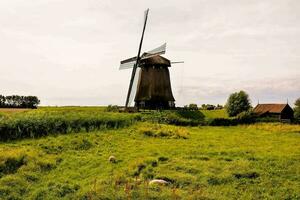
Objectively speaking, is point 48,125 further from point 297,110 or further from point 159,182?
point 297,110

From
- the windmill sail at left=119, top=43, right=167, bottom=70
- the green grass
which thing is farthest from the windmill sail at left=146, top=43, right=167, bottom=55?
the green grass

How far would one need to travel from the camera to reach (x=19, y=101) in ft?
213

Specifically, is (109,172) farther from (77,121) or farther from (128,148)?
(77,121)

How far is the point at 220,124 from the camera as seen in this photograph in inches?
1724

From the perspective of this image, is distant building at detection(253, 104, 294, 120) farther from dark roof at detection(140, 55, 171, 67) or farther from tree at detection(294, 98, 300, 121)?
dark roof at detection(140, 55, 171, 67)

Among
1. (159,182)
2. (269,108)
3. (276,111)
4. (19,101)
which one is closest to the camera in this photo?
(159,182)

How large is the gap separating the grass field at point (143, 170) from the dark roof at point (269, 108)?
3612cm

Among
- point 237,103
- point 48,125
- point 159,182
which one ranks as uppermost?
point 237,103

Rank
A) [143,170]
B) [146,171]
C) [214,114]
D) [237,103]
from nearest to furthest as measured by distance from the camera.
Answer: [146,171] < [143,170] < [214,114] < [237,103]

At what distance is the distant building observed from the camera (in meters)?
59.0

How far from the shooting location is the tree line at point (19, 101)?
6444cm

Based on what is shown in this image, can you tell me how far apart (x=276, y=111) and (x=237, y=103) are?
6656 millimetres

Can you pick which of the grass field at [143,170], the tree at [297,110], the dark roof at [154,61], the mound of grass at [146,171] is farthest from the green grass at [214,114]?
the mound of grass at [146,171]

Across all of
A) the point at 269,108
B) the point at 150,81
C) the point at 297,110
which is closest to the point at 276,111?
the point at 269,108
